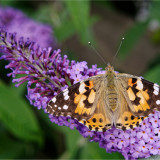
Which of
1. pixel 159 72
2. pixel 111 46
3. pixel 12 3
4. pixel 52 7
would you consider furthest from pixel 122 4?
pixel 159 72

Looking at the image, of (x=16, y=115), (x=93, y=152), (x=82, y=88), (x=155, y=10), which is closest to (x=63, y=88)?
(x=82, y=88)

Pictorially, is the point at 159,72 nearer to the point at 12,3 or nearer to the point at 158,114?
the point at 158,114

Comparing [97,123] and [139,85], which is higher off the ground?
[139,85]

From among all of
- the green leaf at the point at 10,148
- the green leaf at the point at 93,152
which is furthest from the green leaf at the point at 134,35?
the green leaf at the point at 10,148

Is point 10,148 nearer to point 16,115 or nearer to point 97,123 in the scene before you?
point 16,115

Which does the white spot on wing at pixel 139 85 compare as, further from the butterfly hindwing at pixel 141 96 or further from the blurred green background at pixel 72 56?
the blurred green background at pixel 72 56

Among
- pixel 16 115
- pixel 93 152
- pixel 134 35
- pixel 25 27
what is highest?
pixel 134 35
